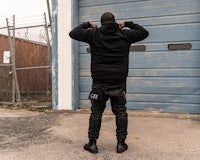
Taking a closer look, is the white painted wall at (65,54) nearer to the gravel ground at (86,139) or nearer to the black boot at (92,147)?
the gravel ground at (86,139)

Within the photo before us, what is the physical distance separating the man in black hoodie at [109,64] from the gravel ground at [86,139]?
0.99 ft

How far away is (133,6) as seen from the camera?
6770 millimetres

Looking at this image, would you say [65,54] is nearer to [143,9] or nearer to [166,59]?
[143,9]

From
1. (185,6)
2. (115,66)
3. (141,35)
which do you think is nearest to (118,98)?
(115,66)

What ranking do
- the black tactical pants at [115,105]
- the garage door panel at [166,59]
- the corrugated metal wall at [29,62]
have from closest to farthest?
the black tactical pants at [115,105]
the garage door panel at [166,59]
the corrugated metal wall at [29,62]

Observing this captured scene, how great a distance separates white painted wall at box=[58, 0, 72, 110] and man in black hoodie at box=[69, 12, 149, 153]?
10.0 ft

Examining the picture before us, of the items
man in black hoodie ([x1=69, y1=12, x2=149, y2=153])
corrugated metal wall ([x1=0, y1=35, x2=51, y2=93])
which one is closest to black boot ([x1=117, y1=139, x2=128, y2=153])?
man in black hoodie ([x1=69, y1=12, x2=149, y2=153])

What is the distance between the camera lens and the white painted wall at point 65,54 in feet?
23.8

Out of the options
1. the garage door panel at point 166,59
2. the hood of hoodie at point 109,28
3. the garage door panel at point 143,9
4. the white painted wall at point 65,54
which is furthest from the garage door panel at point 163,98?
the hood of hoodie at point 109,28

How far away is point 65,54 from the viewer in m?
7.29

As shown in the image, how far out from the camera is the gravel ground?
4.12m

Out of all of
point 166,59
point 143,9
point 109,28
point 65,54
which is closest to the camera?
point 109,28

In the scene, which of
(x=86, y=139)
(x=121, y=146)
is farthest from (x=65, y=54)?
(x=121, y=146)

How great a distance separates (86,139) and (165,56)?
2.61 metres
